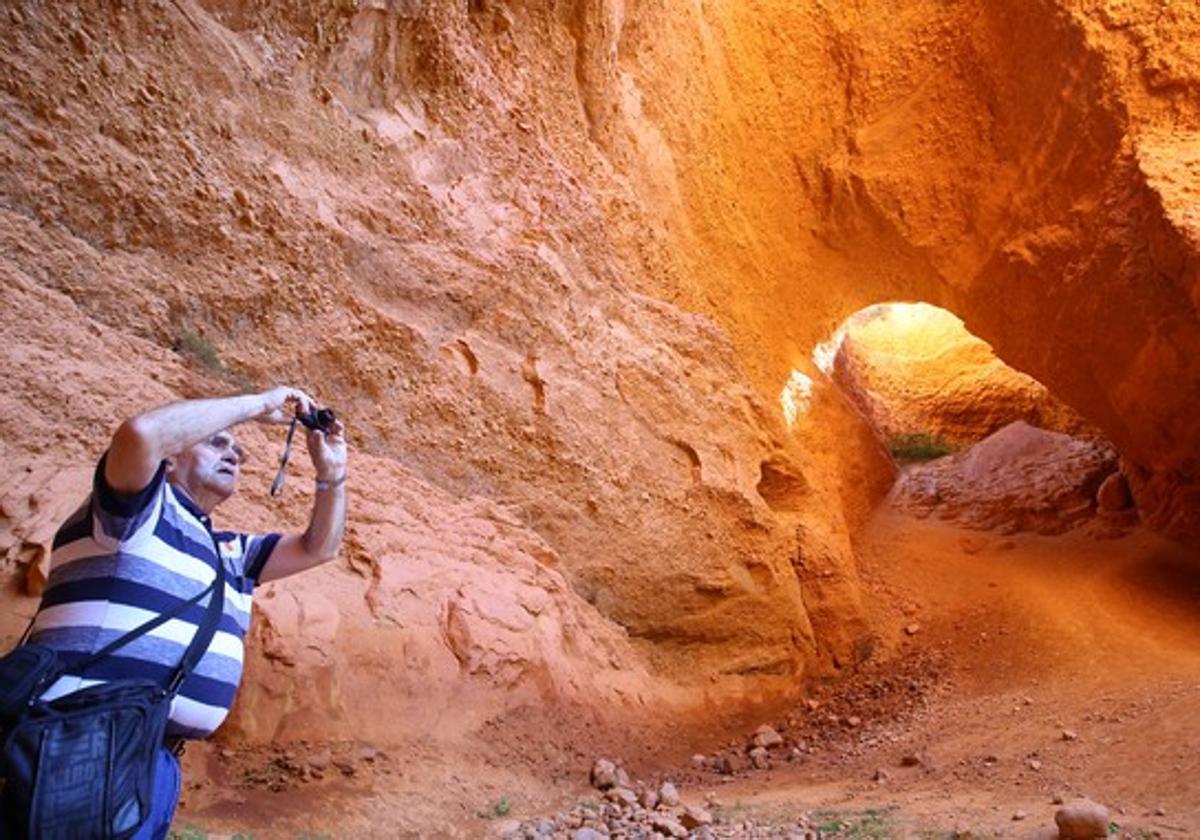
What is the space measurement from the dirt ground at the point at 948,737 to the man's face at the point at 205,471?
1372 mm

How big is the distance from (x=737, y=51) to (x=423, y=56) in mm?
4092

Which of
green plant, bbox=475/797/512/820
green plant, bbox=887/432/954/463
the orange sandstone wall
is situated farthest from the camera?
green plant, bbox=887/432/954/463

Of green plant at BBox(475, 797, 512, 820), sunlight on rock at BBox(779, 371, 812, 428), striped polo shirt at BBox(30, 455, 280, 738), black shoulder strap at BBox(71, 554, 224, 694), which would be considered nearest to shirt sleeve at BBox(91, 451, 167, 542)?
striped polo shirt at BBox(30, 455, 280, 738)

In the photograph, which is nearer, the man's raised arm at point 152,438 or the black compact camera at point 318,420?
the man's raised arm at point 152,438

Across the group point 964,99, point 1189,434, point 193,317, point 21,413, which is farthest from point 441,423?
point 1189,434

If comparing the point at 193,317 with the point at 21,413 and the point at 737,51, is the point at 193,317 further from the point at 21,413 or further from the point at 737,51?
the point at 737,51

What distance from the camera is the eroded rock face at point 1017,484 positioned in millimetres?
9883

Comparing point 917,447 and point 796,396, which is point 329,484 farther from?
point 917,447

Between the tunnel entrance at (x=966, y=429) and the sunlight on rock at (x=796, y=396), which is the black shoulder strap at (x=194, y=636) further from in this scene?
the tunnel entrance at (x=966, y=429)

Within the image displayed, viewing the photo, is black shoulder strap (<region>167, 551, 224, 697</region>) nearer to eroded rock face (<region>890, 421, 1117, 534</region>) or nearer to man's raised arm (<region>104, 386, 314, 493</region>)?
man's raised arm (<region>104, 386, 314, 493</region>)

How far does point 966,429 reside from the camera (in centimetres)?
1322

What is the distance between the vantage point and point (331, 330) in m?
4.73

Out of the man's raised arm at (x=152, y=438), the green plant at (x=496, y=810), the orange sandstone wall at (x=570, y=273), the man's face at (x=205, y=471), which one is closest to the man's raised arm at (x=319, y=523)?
the man's face at (x=205, y=471)

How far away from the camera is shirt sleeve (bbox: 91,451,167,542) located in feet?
6.22
